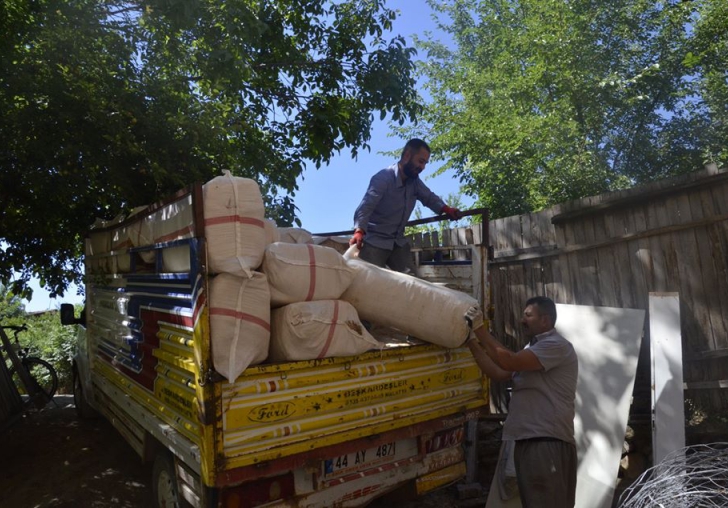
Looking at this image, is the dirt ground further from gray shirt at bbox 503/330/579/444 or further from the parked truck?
gray shirt at bbox 503/330/579/444

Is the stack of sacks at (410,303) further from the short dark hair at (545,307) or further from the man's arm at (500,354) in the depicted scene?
the short dark hair at (545,307)

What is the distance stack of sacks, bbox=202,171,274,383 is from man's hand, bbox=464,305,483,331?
3.86 ft

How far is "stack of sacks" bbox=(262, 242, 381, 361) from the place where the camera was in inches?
110

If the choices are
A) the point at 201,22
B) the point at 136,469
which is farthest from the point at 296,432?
the point at 201,22

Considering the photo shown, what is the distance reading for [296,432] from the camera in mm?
2682

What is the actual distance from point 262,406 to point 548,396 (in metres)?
1.55

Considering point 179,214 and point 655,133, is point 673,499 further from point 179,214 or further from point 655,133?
point 655,133

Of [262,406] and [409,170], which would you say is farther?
[409,170]

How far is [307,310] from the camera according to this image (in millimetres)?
2809

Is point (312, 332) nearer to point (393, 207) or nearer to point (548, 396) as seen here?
point (548, 396)

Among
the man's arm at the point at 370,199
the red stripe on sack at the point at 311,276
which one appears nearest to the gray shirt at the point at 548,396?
the red stripe on sack at the point at 311,276

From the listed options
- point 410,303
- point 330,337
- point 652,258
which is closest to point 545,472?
point 410,303

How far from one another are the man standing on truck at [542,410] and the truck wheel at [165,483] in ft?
6.17

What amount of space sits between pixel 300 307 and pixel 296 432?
2.08 ft
